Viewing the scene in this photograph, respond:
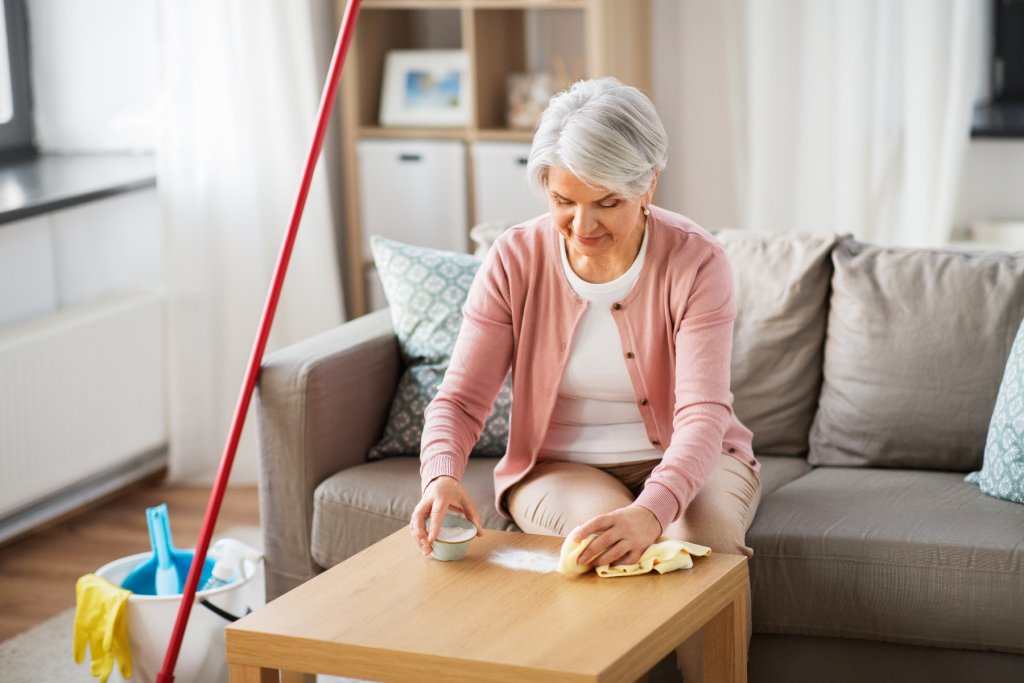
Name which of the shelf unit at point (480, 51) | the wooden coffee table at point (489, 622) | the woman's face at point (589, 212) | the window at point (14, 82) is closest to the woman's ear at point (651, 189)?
the woman's face at point (589, 212)

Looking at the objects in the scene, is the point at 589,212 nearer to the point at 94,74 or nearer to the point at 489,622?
the point at 489,622

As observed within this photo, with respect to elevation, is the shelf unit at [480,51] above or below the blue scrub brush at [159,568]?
above

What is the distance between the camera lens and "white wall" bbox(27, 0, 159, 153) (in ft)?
12.5

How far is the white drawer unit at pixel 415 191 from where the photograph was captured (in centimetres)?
373

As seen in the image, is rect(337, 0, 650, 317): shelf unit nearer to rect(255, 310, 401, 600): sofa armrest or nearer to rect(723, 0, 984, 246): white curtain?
rect(723, 0, 984, 246): white curtain

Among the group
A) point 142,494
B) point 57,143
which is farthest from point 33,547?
point 57,143

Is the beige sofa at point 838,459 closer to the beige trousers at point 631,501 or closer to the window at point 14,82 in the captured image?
the beige trousers at point 631,501

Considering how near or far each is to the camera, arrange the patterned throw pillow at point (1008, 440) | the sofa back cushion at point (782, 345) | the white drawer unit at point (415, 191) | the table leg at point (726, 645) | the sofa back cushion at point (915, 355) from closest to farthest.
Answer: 1. the table leg at point (726, 645)
2. the patterned throw pillow at point (1008, 440)
3. the sofa back cushion at point (915, 355)
4. the sofa back cushion at point (782, 345)
5. the white drawer unit at point (415, 191)

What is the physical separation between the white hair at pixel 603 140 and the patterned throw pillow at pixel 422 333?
70 cm

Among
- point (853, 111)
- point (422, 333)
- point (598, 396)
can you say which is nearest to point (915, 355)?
point (598, 396)

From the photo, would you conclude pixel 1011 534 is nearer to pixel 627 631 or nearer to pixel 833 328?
pixel 833 328

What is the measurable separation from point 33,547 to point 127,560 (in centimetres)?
87

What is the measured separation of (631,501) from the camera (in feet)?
7.14

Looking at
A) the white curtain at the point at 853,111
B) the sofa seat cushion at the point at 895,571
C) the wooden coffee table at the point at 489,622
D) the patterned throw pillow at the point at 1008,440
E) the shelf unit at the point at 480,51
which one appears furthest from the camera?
the shelf unit at the point at 480,51
